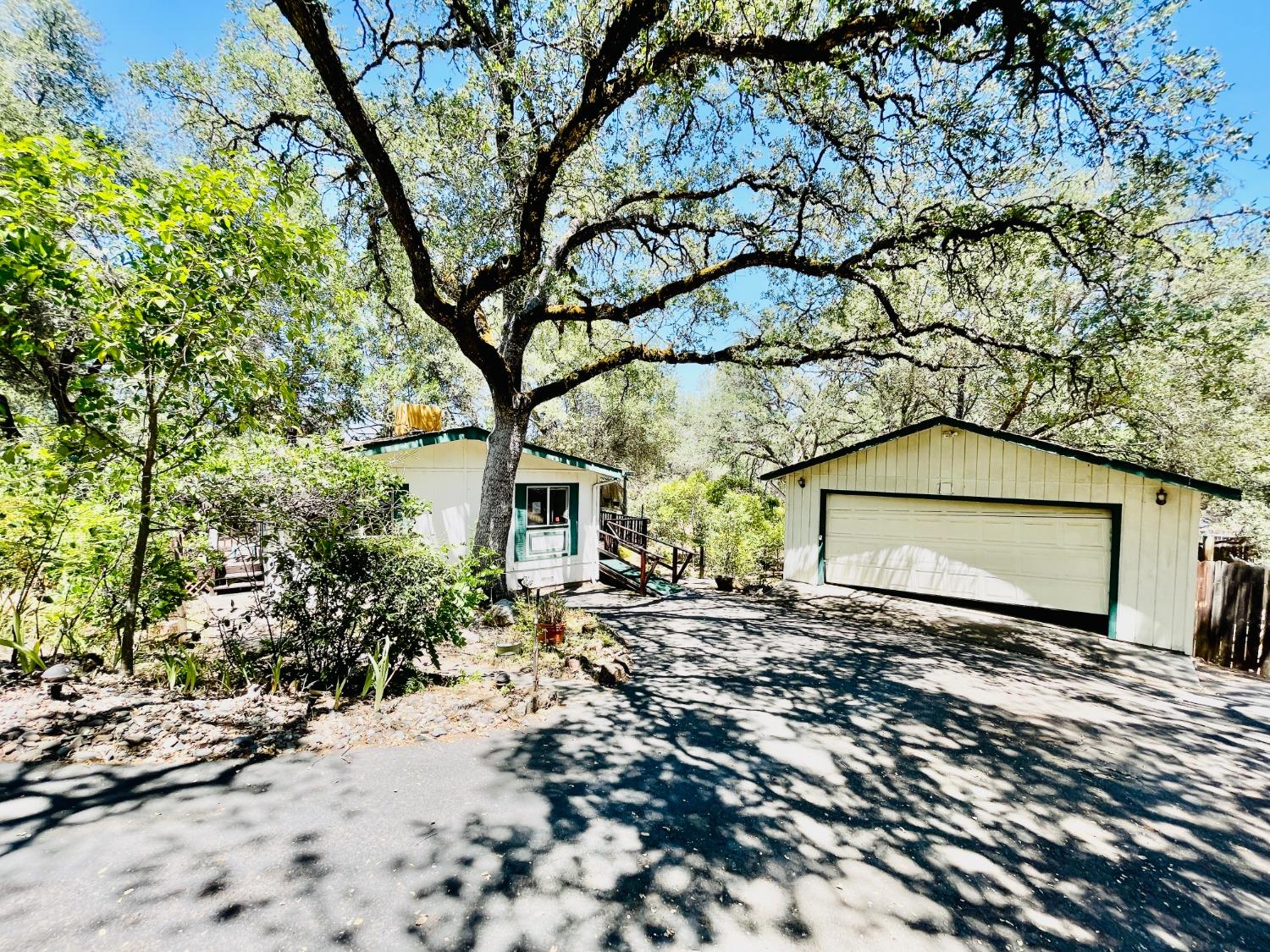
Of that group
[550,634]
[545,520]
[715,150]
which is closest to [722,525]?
[545,520]

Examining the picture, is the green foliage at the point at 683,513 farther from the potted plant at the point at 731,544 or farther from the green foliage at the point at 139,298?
the green foliage at the point at 139,298

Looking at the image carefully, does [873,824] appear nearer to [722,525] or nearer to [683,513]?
[722,525]

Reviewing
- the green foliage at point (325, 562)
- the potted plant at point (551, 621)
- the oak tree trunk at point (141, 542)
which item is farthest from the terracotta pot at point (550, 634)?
the oak tree trunk at point (141, 542)

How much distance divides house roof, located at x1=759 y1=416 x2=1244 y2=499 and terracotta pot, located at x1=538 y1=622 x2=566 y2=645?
5475mm

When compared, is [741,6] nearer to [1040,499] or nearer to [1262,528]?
[1040,499]

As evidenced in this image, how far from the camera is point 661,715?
451cm

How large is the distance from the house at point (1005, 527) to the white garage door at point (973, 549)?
0.02m

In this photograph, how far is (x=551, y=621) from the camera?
6.51 meters

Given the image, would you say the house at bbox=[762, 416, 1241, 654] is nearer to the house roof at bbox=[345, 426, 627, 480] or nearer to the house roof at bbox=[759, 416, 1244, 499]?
the house roof at bbox=[759, 416, 1244, 499]

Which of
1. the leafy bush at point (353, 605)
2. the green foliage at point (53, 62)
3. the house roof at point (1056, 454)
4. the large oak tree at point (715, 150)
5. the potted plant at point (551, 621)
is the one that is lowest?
the potted plant at point (551, 621)

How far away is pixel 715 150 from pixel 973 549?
778 centimetres

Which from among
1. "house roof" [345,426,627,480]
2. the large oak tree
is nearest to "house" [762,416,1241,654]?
the large oak tree

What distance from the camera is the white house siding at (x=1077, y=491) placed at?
6.85 metres

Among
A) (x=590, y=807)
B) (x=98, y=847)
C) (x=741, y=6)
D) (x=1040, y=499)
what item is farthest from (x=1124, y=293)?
(x=98, y=847)
